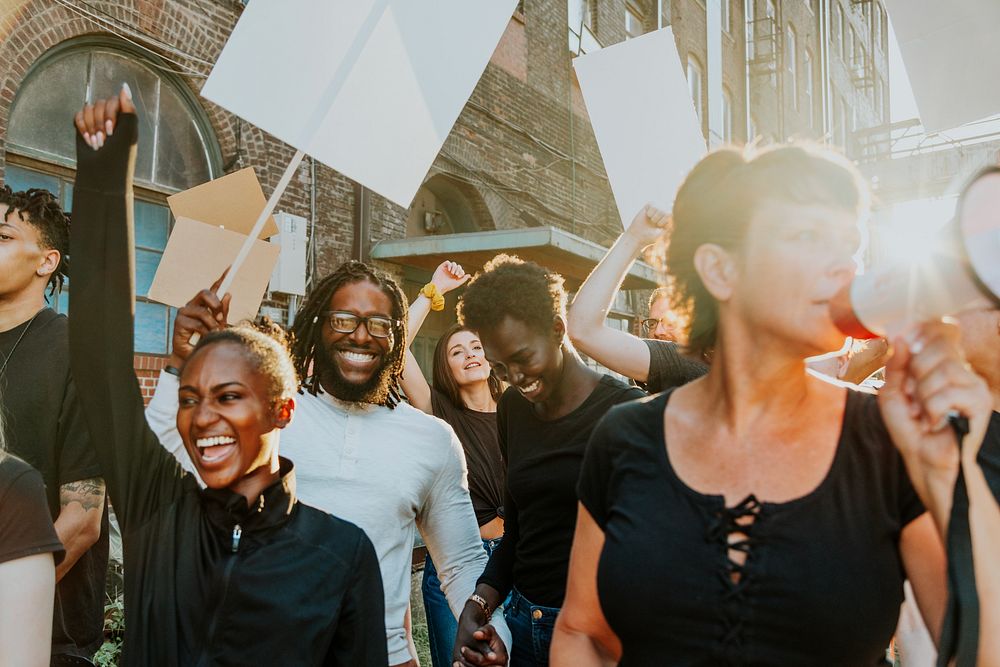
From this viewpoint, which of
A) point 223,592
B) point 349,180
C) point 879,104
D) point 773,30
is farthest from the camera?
point 879,104

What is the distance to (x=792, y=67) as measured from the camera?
23641mm

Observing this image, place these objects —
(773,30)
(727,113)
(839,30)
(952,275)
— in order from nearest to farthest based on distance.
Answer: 1. (952,275)
2. (727,113)
3. (773,30)
4. (839,30)

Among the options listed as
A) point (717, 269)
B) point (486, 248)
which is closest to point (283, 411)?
point (717, 269)

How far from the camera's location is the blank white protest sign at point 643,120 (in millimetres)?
2789

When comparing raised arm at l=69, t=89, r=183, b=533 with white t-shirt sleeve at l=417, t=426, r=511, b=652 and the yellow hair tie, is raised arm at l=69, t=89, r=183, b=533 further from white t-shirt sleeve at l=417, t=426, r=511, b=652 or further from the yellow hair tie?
the yellow hair tie

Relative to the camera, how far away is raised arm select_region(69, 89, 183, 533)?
1726 mm

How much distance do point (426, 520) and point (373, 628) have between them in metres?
0.72

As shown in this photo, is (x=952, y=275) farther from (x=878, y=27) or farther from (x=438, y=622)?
(x=878, y=27)

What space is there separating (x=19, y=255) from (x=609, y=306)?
5.86ft

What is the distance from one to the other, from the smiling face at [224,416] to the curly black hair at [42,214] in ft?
3.74

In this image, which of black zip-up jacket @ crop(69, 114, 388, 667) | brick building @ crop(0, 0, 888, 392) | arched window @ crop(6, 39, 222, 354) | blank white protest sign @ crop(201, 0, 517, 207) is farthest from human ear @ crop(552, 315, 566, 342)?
brick building @ crop(0, 0, 888, 392)

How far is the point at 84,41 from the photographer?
6684mm

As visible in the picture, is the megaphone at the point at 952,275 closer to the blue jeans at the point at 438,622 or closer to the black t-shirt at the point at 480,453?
the blue jeans at the point at 438,622

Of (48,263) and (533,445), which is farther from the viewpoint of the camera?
(48,263)
